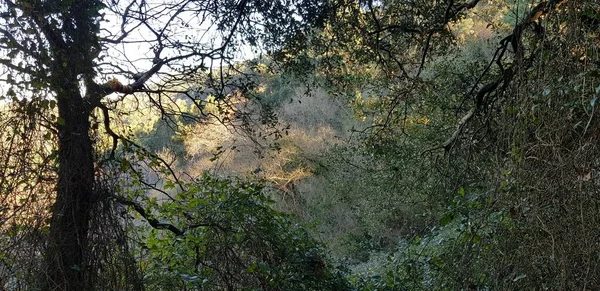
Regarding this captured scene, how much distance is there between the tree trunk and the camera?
3.25 meters

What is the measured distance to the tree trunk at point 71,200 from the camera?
10.6 ft

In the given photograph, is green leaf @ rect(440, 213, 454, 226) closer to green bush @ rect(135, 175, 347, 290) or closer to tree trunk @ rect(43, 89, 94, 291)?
green bush @ rect(135, 175, 347, 290)

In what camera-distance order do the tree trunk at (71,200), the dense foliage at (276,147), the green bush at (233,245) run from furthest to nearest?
1. the green bush at (233,245)
2. the tree trunk at (71,200)
3. the dense foliage at (276,147)

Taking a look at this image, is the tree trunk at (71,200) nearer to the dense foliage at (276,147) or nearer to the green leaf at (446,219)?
the dense foliage at (276,147)

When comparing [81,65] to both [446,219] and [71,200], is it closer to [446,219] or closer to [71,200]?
[71,200]

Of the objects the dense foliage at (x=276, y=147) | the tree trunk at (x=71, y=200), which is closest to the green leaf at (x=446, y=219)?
the dense foliage at (x=276, y=147)

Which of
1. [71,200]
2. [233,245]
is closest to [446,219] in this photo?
[233,245]

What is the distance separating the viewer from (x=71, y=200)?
3430mm

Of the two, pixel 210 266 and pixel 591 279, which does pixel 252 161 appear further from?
pixel 591 279

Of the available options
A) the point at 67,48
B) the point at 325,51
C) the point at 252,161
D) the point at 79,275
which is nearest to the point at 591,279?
the point at 79,275

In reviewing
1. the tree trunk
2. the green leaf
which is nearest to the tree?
the tree trunk

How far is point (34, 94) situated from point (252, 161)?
43.6 feet

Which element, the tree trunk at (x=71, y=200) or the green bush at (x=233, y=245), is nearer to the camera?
the tree trunk at (x=71, y=200)

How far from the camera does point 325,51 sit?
17.3ft
